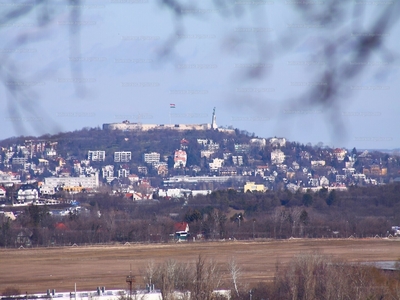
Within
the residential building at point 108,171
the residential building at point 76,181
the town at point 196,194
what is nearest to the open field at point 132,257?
the town at point 196,194

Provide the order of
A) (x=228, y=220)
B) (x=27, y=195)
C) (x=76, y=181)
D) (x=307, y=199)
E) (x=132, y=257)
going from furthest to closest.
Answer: (x=76, y=181) → (x=27, y=195) → (x=307, y=199) → (x=228, y=220) → (x=132, y=257)

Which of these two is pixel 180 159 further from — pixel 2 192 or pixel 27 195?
pixel 27 195

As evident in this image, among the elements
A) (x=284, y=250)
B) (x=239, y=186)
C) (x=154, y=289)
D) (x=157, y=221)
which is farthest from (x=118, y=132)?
(x=154, y=289)

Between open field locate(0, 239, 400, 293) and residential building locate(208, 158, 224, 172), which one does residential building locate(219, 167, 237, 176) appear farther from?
open field locate(0, 239, 400, 293)

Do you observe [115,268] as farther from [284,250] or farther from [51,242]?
[51,242]

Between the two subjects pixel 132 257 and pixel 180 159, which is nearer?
pixel 132 257

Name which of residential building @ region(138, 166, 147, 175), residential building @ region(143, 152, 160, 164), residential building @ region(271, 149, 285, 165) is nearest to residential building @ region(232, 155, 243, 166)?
residential building @ region(143, 152, 160, 164)

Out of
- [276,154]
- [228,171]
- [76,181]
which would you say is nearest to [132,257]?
[276,154]

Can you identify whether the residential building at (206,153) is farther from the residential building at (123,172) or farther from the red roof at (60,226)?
the red roof at (60,226)
